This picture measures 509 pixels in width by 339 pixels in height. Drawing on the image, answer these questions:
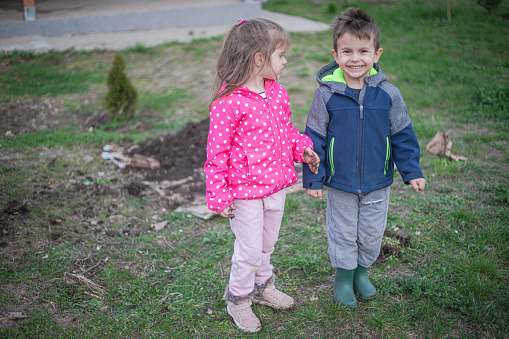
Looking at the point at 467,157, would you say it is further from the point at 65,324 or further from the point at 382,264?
the point at 65,324

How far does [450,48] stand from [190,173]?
7075 millimetres

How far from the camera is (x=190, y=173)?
503 cm

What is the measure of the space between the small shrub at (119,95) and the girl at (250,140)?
4.33 m

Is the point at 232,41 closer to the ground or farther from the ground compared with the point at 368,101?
farther from the ground

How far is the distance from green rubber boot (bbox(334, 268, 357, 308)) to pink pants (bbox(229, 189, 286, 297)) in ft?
1.70

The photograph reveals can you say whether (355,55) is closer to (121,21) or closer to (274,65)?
(274,65)

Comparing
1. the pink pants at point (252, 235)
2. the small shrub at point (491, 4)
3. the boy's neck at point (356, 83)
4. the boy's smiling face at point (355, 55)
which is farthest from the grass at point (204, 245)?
the small shrub at point (491, 4)

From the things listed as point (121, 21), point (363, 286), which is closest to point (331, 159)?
point (363, 286)

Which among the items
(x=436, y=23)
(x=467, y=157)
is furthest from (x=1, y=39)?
(x=436, y=23)

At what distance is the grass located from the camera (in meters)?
2.73

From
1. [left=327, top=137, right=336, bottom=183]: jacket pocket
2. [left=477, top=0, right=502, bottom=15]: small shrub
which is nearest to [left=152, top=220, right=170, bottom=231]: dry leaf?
[left=327, top=137, right=336, bottom=183]: jacket pocket

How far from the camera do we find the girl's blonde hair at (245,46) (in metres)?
2.38

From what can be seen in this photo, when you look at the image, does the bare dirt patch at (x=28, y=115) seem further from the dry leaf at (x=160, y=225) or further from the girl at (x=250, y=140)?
the girl at (x=250, y=140)

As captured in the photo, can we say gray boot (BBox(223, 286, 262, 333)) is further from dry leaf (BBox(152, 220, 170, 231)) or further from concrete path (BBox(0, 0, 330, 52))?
concrete path (BBox(0, 0, 330, 52))
